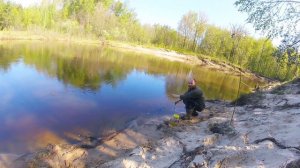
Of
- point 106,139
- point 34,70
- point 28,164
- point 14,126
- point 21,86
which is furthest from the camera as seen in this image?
point 34,70

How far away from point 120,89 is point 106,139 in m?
12.0

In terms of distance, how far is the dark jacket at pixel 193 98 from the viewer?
12948mm

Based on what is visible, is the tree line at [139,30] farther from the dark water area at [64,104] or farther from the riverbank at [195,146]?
the riverbank at [195,146]

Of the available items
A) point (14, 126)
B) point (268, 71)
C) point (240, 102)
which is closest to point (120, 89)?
point (240, 102)

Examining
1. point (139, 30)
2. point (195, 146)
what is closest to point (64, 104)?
point (195, 146)

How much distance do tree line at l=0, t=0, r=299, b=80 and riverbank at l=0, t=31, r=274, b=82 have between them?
3.43 metres

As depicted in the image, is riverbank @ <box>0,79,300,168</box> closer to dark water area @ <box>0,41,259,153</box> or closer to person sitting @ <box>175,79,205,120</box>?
person sitting @ <box>175,79,205,120</box>

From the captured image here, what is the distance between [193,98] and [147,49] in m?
68.5

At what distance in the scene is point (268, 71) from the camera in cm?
7244

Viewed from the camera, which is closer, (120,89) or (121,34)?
(120,89)

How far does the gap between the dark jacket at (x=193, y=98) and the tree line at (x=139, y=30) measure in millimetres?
58901

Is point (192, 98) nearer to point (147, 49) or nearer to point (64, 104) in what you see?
point (64, 104)

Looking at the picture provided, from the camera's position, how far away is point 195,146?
859 centimetres

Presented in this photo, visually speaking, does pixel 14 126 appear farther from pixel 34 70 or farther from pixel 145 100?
pixel 34 70
